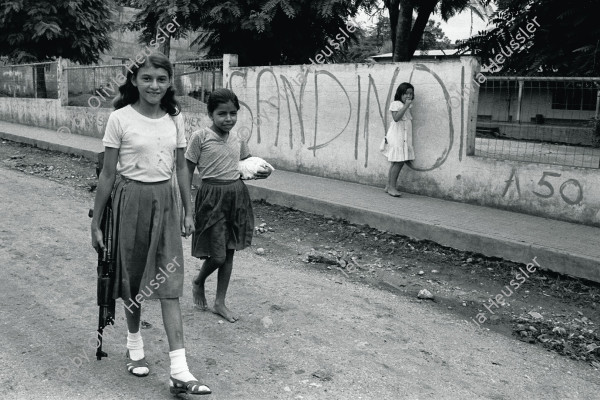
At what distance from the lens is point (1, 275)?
15.9 feet

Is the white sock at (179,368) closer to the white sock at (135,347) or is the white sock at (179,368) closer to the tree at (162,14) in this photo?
the white sock at (135,347)

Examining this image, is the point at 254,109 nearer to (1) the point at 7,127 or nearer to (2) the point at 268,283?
(2) the point at 268,283

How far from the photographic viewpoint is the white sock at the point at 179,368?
9.59 feet

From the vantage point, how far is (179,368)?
2947mm

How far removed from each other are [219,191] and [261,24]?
9527 mm

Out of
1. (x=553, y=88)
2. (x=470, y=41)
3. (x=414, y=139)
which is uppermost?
(x=470, y=41)

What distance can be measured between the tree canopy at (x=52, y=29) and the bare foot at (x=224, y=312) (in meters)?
18.5

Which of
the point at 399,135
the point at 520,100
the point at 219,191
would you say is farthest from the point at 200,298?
the point at 520,100

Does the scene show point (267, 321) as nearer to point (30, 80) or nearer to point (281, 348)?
point (281, 348)

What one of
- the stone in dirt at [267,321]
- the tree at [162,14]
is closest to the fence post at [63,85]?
the tree at [162,14]

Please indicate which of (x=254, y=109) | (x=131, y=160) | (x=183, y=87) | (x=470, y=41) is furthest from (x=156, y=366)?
(x=470, y=41)

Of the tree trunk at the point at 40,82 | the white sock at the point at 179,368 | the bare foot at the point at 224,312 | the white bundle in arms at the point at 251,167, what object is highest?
the tree trunk at the point at 40,82

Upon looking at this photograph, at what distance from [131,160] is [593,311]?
3.83m

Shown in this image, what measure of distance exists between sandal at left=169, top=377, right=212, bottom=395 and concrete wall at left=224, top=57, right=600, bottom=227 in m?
5.13
